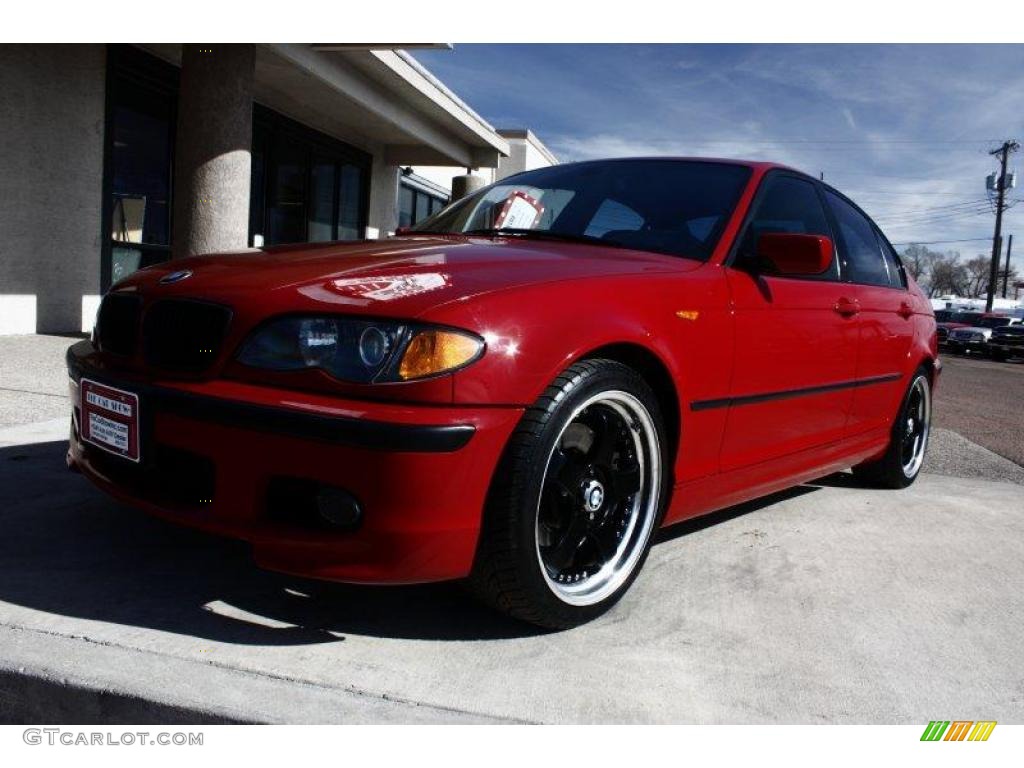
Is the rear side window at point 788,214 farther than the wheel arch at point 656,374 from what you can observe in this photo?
Yes

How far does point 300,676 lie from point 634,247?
171cm

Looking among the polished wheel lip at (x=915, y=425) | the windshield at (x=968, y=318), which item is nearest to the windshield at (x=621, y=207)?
the polished wheel lip at (x=915, y=425)

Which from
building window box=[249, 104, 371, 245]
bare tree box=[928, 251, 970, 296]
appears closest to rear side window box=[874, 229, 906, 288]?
building window box=[249, 104, 371, 245]

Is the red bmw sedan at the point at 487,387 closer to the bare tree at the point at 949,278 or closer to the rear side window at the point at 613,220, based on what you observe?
the rear side window at the point at 613,220

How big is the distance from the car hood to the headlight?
4cm

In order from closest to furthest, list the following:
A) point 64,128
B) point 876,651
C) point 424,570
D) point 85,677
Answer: point 85,677
point 424,570
point 876,651
point 64,128

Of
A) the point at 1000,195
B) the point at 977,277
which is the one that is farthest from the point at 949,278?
the point at 1000,195

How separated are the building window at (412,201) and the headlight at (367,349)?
1680 centimetres

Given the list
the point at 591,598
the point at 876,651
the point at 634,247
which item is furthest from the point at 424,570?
the point at 634,247

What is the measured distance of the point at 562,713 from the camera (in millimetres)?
1838

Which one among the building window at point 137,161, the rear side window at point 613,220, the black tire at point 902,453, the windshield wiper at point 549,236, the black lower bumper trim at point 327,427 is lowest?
the black tire at point 902,453

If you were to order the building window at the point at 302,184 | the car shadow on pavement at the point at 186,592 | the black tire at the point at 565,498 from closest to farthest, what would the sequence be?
the black tire at the point at 565,498 < the car shadow on pavement at the point at 186,592 < the building window at the point at 302,184

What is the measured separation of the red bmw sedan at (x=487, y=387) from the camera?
6.31 ft
